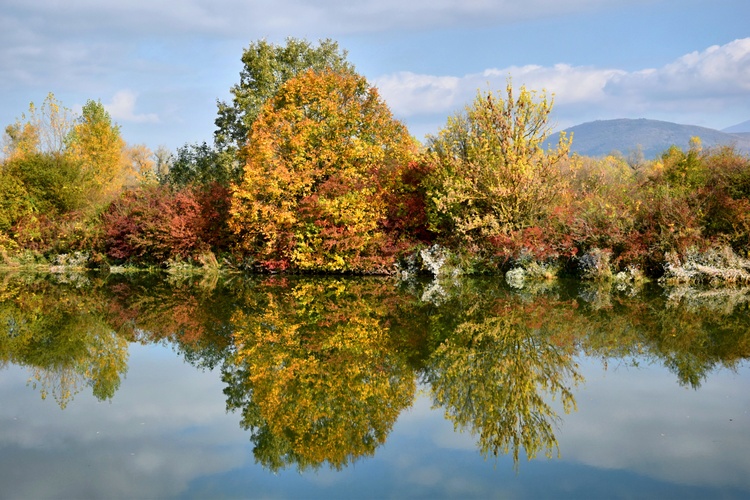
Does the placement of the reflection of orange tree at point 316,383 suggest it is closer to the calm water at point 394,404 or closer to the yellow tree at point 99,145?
the calm water at point 394,404

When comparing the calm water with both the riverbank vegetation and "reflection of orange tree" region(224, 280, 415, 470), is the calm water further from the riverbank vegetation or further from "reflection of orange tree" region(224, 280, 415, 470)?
the riverbank vegetation

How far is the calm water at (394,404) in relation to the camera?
5.65 metres

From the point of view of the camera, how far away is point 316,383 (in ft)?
27.9

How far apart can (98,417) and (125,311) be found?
8382mm

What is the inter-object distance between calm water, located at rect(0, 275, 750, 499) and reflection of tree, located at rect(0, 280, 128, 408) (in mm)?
54

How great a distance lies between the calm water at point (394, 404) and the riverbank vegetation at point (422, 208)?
16.4ft

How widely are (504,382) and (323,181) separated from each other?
51.6ft

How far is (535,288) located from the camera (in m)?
17.7

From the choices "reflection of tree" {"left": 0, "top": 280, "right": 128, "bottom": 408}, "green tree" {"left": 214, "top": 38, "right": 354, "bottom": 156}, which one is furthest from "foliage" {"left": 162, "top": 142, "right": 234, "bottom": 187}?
"reflection of tree" {"left": 0, "top": 280, "right": 128, "bottom": 408}

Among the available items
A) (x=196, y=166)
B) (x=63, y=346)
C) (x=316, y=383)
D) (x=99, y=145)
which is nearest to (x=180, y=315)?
(x=63, y=346)

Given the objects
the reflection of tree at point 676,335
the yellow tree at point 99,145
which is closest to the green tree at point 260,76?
the yellow tree at point 99,145

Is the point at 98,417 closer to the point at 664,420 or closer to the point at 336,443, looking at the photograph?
the point at 336,443

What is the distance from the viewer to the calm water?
5.65 meters

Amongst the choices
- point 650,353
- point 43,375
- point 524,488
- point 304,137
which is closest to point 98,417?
point 43,375
